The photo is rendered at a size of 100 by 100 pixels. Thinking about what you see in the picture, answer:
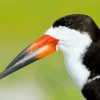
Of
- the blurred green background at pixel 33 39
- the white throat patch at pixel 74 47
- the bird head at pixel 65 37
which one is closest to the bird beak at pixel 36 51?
the bird head at pixel 65 37

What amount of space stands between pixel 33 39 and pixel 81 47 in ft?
17.6

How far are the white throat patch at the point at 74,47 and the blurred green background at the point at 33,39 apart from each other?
87 centimetres

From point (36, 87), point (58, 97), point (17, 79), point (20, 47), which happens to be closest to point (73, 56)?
point (58, 97)

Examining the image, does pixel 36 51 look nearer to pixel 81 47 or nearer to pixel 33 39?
pixel 81 47

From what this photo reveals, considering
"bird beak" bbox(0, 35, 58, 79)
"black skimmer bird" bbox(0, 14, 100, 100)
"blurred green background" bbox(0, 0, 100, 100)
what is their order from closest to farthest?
1. "black skimmer bird" bbox(0, 14, 100, 100)
2. "bird beak" bbox(0, 35, 58, 79)
3. "blurred green background" bbox(0, 0, 100, 100)

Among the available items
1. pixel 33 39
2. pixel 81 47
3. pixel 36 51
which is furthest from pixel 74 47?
pixel 33 39

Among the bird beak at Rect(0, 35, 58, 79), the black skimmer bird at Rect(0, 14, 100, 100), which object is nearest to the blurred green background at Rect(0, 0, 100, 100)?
the bird beak at Rect(0, 35, 58, 79)

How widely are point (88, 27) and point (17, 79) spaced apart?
3650 millimetres

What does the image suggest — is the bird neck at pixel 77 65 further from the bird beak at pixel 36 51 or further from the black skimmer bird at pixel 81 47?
the bird beak at pixel 36 51

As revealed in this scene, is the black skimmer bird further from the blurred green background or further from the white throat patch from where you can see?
the blurred green background

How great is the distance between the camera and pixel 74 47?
573cm

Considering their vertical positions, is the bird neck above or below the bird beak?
below

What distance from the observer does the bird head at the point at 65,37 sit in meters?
5.71

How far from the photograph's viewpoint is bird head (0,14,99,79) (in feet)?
18.7
